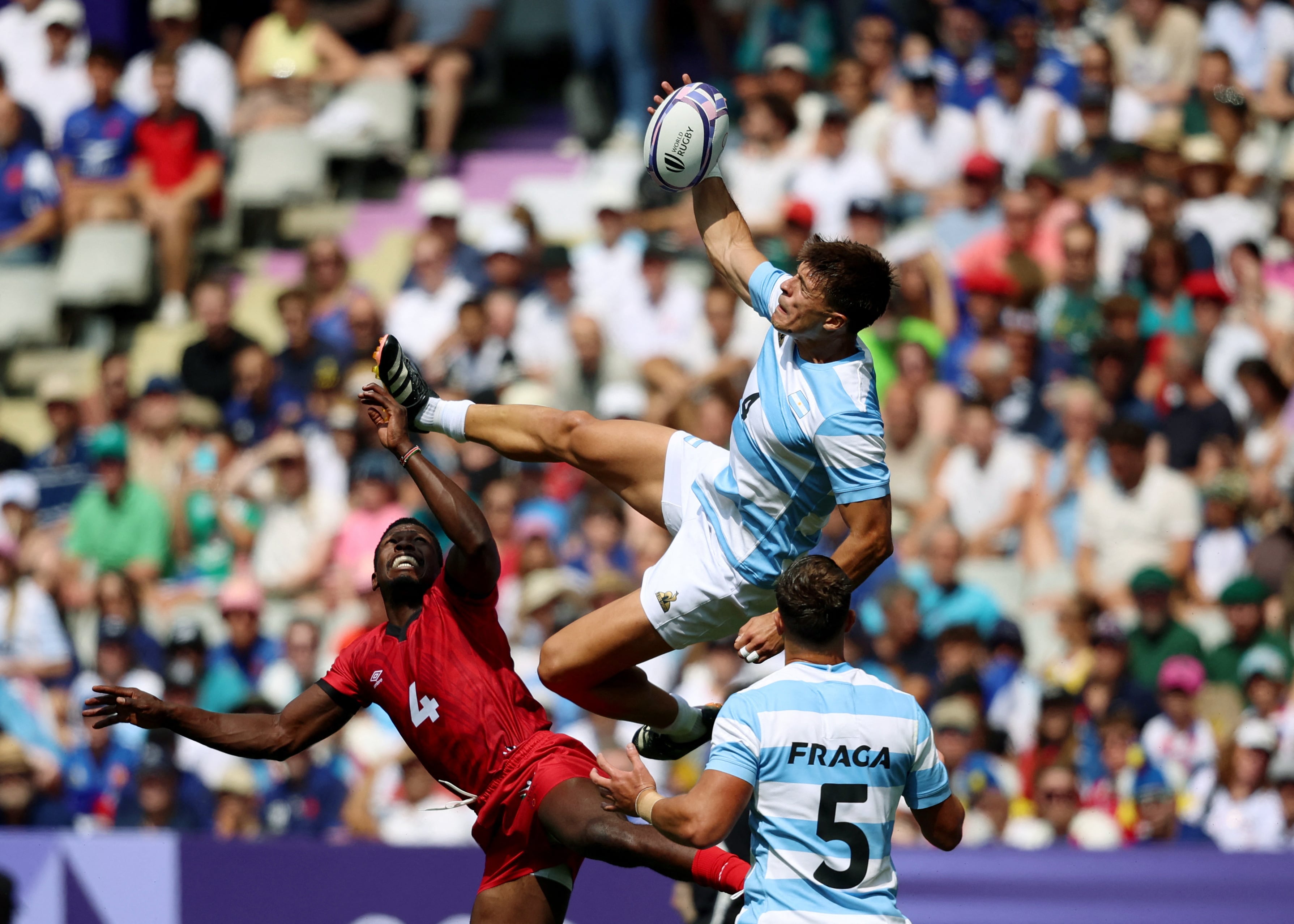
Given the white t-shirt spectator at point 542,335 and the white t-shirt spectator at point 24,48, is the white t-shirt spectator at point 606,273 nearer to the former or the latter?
the white t-shirt spectator at point 542,335

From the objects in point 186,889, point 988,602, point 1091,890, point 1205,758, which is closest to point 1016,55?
point 988,602

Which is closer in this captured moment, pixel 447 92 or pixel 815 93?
pixel 815 93

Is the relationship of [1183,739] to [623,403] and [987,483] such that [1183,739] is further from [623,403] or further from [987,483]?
[623,403]

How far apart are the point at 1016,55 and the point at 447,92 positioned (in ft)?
17.4

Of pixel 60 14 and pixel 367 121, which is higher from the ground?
pixel 60 14

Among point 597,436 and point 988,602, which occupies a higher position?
point 597,436

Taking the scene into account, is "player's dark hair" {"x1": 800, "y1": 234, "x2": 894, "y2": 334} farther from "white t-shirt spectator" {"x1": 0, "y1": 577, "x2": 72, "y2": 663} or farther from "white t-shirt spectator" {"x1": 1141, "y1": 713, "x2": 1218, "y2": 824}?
"white t-shirt spectator" {"x1": 0, "y1": 577, "x2": 72, "y2": 663}

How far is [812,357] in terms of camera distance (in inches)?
260

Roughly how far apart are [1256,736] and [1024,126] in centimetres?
573

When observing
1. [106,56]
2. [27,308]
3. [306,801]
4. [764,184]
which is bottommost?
[306,801]

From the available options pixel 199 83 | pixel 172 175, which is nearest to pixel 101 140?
pixel 172 175

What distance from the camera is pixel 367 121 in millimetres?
16156

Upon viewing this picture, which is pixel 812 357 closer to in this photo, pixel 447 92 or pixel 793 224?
pixel 793 224

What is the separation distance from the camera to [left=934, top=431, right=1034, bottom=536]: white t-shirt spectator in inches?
453
